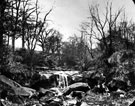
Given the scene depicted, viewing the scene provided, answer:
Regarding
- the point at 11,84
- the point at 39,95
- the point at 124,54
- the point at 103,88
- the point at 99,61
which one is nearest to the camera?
the point at 11,84

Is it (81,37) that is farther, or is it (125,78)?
(81,37)

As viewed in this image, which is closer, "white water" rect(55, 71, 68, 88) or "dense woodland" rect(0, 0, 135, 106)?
"dense woodland" rect(0, 0, 135, 106)

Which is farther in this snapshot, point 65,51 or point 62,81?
point 65,51

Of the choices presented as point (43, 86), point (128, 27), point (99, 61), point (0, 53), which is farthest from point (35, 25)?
point (0, 53)

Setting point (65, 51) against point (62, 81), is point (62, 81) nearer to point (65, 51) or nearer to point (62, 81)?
point (62, 81)

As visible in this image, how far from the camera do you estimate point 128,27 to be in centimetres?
3128

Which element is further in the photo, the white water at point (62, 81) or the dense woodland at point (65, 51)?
the white water at point (62, 81)

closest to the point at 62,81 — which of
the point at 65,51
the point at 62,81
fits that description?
the point at 62,81

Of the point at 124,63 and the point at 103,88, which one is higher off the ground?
the point at 124,63

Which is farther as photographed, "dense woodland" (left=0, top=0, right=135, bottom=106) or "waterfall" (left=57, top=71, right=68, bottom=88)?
"waterfall" (left=57, top=71, right=68, bottom=88)

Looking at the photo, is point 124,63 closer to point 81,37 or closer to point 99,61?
point 99,61

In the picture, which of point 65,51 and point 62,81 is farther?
point 65,51

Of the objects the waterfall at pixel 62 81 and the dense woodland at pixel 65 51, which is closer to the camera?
the dense woodland at pixel 65 51

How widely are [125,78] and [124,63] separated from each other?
0.72 metres
